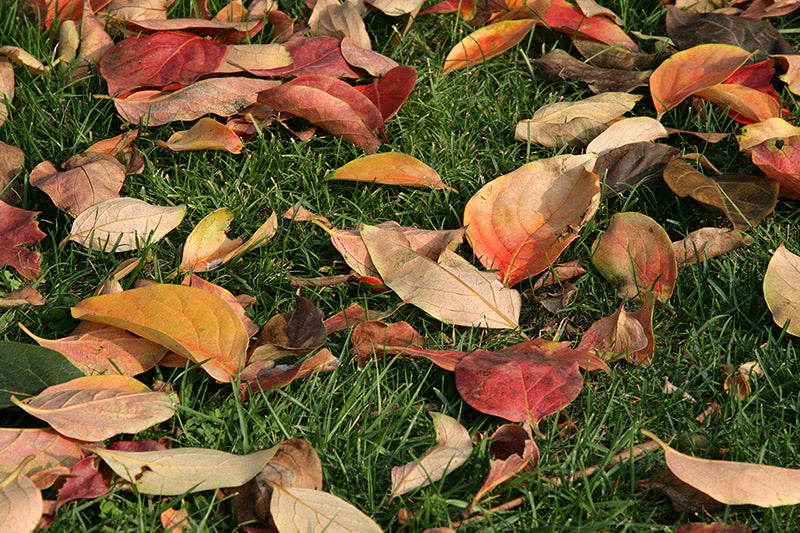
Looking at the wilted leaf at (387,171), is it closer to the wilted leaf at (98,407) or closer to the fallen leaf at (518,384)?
the fallen leaf at (518,384)

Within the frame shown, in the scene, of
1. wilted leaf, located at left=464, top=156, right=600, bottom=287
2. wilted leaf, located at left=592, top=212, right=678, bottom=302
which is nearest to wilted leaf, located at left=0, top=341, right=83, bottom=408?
wilted leaf, located at left=464, top=156, right=600, bottom=287

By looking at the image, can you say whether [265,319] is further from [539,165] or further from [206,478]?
[539,165]

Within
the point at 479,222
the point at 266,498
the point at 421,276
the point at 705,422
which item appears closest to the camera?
the point at 266,498

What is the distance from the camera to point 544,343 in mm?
1577

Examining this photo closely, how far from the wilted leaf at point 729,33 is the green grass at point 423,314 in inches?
3.9

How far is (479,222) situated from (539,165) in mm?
194

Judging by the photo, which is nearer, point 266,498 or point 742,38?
point 266,498

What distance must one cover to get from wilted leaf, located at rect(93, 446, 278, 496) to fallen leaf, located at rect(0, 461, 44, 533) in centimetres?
11

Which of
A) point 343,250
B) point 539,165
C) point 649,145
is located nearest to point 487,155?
point 539,165

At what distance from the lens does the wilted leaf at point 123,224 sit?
1.75 meters

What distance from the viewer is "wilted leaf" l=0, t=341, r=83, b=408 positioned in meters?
1.42

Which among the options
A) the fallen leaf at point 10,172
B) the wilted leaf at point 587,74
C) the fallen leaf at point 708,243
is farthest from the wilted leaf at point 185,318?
the wilted leaf at point 587,74

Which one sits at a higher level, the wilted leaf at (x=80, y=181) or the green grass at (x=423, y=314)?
the wilted leaf at (x=80, y=181)

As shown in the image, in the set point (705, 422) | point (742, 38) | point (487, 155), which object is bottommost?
point (705, 422)
